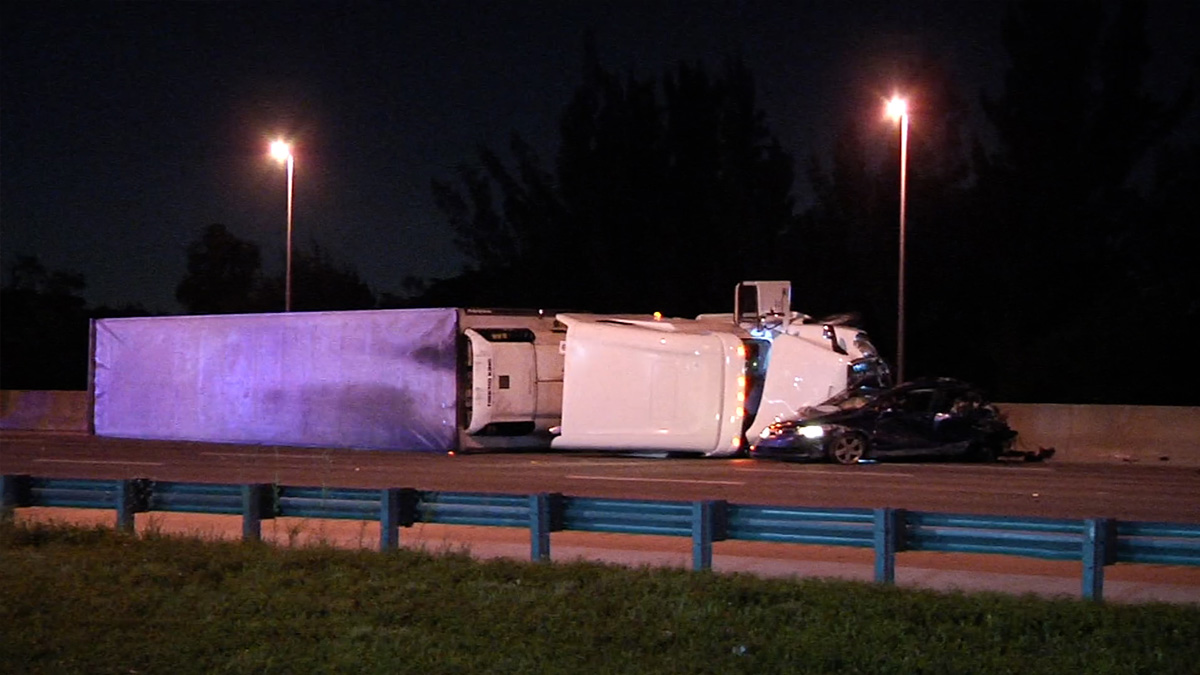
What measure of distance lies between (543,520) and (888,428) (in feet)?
42.5

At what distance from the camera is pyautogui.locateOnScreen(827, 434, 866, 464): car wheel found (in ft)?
79.2

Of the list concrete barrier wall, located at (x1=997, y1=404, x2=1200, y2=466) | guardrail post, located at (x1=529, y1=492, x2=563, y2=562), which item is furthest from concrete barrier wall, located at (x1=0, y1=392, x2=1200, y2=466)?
guardrail post, located at (x1=529, y1=492, x2=563, y2=562)

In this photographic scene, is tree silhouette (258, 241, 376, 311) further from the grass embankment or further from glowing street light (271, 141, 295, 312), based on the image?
the grass embankment

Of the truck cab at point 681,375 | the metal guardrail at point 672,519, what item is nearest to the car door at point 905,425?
the truck cab at point 681,375

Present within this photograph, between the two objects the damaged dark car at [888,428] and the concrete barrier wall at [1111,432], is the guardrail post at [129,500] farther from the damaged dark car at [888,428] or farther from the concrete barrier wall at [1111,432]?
the concrete barrier wall at [1111,432]

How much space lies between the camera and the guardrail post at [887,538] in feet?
36.7

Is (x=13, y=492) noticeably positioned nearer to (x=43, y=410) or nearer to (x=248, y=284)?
(x=43, y=410)

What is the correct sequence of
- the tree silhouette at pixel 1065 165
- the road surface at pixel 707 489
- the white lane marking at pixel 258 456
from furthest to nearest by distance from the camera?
1. the tree silhouette at pixel 1065 165
2. the white lane marking at pixel 258 456
3. the road surface at pixel 707 489

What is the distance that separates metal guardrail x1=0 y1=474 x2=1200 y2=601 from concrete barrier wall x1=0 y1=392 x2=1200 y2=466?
16567 mm

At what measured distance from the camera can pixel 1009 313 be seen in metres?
38.1

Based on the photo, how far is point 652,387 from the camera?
2486 centimetres

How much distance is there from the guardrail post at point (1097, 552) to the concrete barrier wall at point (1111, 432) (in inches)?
667

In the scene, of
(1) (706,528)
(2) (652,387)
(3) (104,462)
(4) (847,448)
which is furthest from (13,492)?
(4) (847,448)

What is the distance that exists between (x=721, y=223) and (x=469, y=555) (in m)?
31.9
